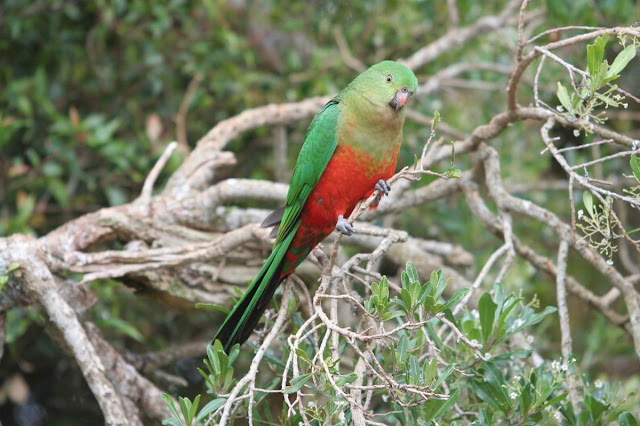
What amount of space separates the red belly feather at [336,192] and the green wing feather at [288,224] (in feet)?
0.13

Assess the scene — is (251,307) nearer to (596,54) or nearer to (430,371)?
(430,371)

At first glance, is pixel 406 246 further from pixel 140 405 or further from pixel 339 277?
pixel 140 405

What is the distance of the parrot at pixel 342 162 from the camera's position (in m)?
2.87

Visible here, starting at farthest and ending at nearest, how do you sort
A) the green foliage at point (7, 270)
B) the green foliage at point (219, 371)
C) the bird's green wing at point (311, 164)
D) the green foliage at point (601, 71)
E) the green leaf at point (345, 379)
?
the bird's green wing at point (311, 164) < the green foliage at point (7, 270) < the green foliage at point (219, 371) < the green foliage at point (601, 71) < the green leaf at point (345, 379)

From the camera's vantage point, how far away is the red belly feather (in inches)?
115

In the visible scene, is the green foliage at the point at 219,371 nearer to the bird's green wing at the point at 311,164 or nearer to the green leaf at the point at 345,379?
the green leaf at the point at 345,379

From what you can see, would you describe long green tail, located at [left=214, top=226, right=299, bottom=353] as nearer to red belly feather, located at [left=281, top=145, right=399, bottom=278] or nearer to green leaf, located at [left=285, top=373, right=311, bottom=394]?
red belly feather, located at [left=281, top=145, right=399, bottom=278]

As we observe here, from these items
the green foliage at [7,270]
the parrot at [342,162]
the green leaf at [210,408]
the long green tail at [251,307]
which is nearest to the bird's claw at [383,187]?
the parrot at [342,162]

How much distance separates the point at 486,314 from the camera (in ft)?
7.83

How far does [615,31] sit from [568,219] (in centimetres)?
295

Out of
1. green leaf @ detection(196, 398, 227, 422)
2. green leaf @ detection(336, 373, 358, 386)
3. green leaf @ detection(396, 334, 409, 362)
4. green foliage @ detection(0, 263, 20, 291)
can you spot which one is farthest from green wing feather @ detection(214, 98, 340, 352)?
green foliage @ detection(0, 263, 20, 291)

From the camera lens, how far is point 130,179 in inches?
175

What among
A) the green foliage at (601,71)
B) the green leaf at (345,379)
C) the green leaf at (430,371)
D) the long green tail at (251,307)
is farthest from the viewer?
the long green tail at (251,307)

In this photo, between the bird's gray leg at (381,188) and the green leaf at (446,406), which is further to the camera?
the bird's gray leg at (381,188)
